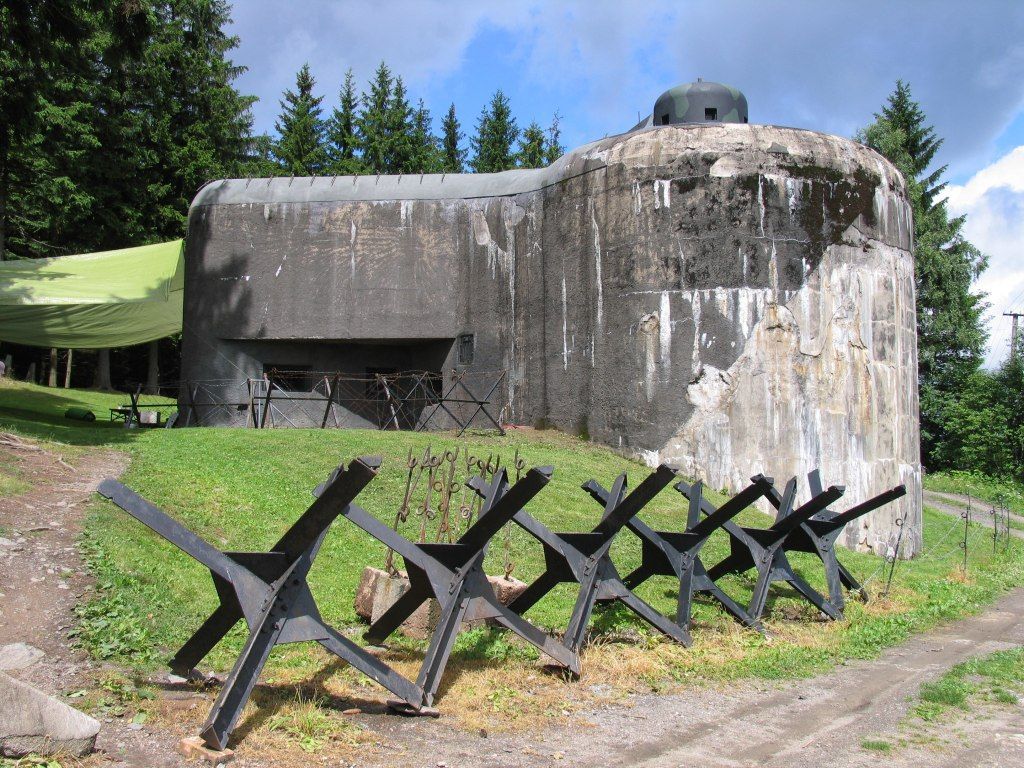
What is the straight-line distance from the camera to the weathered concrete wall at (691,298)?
15.6 m

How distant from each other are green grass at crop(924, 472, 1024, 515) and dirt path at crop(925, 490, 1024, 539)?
18.0 inches

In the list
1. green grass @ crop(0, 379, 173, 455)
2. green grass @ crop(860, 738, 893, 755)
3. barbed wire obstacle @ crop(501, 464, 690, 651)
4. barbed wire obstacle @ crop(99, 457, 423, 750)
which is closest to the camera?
barbed wire obstacle @ crop(99, 457, 423, 750)

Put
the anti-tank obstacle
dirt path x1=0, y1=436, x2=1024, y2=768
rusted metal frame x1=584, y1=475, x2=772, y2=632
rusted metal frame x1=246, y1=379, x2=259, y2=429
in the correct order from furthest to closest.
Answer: rusted metal frame x1=246, y1=379, x2=259, y2=429, rusted metal frame x1=584, y1=475, x2=772, y2=632, dirt path x1=0, y1=436, x2=1024, y2=768, the anti-tank obstacle

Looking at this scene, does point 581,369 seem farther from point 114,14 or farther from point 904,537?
point 114,14

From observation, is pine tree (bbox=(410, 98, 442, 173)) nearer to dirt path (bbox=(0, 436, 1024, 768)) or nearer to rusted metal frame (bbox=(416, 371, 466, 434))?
Answer: rusted metal frame (bbox=(416, 371, 466, 434))

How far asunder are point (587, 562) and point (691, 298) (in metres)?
9.75

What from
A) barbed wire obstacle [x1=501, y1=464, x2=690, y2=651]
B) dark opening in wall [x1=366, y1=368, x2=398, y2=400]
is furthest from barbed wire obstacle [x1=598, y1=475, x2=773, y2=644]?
dark opening in wall [x1=366, y1=368, x2=398, y2=400]

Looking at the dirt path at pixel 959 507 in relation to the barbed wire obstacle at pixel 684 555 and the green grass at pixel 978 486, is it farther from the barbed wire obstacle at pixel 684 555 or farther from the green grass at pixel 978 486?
the barbed wire obstacle at pixel 684 555

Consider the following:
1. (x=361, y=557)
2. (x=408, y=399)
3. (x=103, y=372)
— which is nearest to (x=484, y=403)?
(x=408, y=399)

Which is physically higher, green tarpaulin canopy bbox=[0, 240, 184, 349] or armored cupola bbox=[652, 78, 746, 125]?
armored cupola bbox=[652, 78, 746, 125]

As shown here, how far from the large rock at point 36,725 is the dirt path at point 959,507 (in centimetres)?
2122

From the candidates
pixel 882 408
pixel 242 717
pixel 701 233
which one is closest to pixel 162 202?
pixel 701 233

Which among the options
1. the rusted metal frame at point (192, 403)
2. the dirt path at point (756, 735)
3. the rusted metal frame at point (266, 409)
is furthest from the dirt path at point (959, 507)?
the rusted metal frame at point (192, 403)

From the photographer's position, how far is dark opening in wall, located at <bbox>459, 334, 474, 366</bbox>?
18.4 metres
